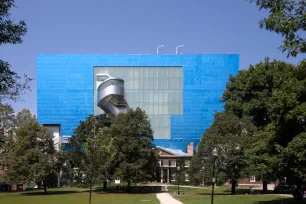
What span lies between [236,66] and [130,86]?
26561mm

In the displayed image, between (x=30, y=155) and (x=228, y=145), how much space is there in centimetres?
2665

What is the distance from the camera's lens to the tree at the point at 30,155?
1981 inches

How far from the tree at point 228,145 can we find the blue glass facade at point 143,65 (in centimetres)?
4767

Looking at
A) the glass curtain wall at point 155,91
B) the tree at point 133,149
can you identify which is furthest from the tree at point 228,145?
the glass curtain wall at point 155,91

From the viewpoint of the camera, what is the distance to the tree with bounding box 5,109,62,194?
5031 centimetres

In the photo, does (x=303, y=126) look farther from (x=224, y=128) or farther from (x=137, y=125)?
(x=137, y=125)

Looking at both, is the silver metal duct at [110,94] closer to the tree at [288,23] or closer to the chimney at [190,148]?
the chimney at [190,148]

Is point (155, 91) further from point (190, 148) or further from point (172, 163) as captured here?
point (172, 163)

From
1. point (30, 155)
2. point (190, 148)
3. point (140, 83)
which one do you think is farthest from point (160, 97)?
point (30, 155)

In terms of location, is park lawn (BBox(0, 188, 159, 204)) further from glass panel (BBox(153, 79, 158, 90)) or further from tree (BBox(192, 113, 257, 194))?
glass panel (BBox(153, 79, 158, 90))

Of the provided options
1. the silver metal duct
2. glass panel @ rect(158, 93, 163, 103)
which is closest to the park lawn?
the silver metal duct

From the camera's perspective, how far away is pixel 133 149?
52.3 meters

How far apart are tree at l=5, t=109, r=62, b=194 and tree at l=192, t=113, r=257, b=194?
831 inches

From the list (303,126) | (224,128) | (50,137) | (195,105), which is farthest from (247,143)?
(195,105)
